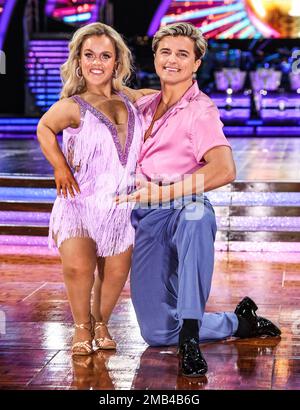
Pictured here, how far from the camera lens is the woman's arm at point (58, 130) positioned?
3.86 meters

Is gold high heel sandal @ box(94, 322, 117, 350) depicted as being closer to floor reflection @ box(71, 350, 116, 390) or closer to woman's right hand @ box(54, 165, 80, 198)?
floor reflection @ box(71, 350, 116, 390)

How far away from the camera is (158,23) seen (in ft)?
60.8

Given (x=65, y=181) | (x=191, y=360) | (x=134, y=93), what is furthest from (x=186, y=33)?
(x=191, y=360)

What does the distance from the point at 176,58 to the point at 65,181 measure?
2.24 ft

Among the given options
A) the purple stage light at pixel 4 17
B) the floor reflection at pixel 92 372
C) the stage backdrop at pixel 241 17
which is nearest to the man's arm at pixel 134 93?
the floor reflection at pixel 92 372

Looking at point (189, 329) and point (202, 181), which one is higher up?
point (202, 181)

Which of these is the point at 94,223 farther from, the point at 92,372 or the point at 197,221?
the point at 92,372

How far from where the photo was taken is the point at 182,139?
12.3ft

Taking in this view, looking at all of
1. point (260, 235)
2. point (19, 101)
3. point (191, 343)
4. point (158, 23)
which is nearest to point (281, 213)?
point (260, 235)

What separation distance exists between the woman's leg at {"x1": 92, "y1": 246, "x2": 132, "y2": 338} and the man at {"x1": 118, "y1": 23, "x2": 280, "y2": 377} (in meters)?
0.08

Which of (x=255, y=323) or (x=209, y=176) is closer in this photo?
(x=209, y=176)

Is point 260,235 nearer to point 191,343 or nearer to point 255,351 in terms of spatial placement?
point 255,351

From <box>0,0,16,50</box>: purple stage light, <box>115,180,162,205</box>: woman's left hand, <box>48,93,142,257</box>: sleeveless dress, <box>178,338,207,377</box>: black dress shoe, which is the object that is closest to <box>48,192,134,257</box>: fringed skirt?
<box>48,93,142,257</box>: sleeveless dress

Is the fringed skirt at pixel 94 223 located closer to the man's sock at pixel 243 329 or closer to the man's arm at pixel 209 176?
the man's arm at pixel 209 176
